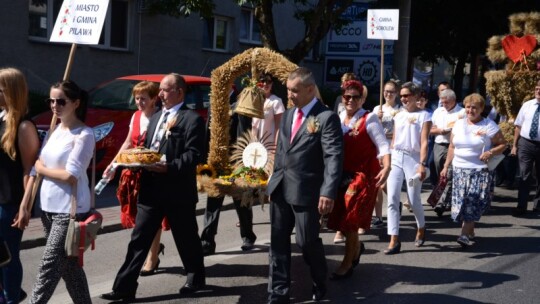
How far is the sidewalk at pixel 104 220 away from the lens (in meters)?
8.12

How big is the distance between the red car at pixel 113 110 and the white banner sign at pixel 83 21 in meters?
3.97

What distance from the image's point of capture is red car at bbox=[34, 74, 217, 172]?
11.4 m

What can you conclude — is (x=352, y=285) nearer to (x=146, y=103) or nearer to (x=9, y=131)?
(x=146, y=103)

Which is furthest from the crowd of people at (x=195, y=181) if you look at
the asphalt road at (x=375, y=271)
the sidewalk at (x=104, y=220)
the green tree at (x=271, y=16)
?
the green tree at (x=271, y=16)

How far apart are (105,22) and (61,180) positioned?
43.5 ft

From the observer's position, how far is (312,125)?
600 cm

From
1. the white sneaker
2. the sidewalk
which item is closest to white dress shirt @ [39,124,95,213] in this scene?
the sidewalk

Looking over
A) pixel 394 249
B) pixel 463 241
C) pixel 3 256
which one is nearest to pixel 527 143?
pixel 463 241

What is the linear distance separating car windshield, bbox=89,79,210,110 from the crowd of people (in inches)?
174

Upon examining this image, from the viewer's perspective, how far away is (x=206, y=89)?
511 inches

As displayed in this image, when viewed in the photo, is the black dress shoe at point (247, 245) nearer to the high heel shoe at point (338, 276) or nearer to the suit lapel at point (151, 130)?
the high heel shoe at point (338, 276)

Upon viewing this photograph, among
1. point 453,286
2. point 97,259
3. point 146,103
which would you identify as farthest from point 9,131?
point 453,286

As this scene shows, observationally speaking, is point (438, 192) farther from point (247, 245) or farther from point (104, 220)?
point (104, 220)

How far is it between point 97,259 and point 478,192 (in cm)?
412
